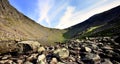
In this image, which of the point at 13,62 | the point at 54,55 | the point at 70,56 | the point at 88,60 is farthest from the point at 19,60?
the point at 88,60

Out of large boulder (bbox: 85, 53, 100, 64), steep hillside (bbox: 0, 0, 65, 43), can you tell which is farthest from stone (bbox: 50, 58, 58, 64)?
steep hillside (bbox: 0, 0, 65, 43)

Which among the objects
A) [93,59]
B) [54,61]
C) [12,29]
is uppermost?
[12,29]

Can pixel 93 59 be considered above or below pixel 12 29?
below

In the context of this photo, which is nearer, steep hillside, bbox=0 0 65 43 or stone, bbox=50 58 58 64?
stone, bbox=50 58 58 64

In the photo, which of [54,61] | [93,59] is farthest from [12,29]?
[93,59]

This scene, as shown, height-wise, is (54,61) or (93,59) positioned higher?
(54,61)

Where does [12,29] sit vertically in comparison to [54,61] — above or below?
above

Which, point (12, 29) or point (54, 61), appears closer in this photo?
point (54, 61)

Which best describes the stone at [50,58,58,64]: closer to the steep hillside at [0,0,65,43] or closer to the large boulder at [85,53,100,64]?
the large boulder at [85,53,100,64]

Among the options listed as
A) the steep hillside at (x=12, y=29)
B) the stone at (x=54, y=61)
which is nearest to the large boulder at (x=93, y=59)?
the stone at (x=54, y=61)

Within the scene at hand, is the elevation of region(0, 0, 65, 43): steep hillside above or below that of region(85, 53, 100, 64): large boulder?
above

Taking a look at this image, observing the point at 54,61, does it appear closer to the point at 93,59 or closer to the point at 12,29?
the point at 93,59

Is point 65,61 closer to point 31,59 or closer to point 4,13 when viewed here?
point 31,59

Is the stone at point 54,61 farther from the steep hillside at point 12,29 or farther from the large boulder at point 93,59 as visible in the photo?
the steep hillside at point 12,29
